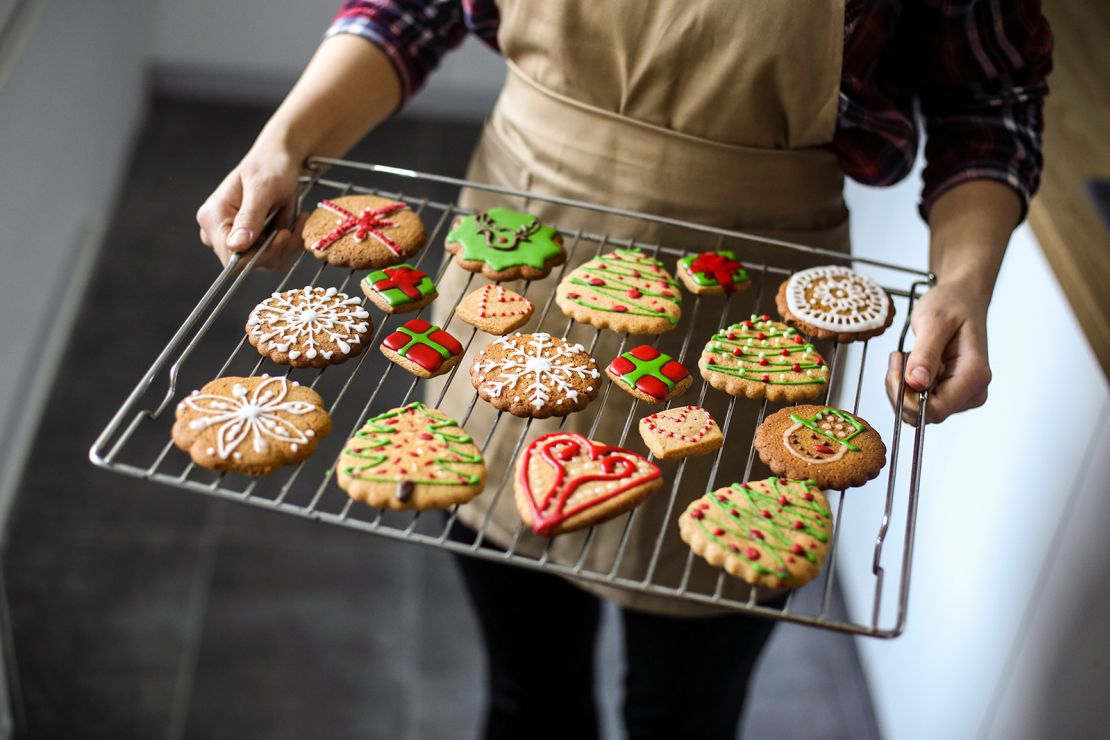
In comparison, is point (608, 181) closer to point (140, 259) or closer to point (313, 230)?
point (313, 230)

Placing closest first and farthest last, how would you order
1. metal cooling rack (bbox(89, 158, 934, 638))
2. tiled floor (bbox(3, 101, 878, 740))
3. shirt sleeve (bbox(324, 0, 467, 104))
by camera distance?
metal cooling rack (bbox(89, 158, 934, 638)), shirt sleeve (bbox(324, 0, 467, 104)), tiled floor (bbox(3, 101, 878, 740))

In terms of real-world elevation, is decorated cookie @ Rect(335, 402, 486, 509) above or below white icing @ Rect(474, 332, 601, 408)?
below

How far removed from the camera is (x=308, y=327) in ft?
3.00

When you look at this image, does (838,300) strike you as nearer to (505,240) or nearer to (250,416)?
(505,240)

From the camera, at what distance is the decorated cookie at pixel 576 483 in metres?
0.80

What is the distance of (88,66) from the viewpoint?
5.60 feet

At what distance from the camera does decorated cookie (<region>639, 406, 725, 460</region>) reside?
87cm

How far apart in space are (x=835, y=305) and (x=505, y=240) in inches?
12.0

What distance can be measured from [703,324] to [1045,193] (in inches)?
20.2

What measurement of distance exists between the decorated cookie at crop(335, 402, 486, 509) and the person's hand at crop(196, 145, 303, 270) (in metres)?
0.21

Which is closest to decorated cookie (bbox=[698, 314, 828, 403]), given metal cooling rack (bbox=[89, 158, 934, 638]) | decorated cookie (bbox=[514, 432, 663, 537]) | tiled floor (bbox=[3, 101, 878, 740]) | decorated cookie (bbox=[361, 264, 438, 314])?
metal cooling rack (bbox=[89, 158, 934, 638])

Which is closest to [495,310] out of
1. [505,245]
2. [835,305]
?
[505,245]

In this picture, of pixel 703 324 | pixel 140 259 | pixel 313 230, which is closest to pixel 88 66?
pixel 140 259

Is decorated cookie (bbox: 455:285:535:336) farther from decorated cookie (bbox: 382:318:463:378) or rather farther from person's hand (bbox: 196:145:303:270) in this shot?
person's hand (bbox: 196:145:303:270)
